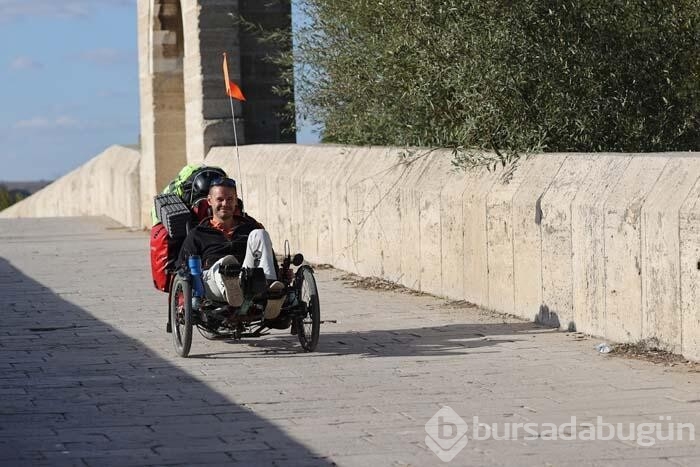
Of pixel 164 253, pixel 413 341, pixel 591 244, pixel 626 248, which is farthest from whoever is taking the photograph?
pixel 164 253

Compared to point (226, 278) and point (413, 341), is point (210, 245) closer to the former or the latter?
point (226, 278)

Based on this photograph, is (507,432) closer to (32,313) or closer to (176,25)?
(32,313)

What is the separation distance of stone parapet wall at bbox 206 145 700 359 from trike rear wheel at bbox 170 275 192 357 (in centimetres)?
255

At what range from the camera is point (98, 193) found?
2802 centimetres

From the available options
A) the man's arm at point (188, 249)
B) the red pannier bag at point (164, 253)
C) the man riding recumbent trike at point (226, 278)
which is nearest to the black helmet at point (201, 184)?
the man riding recumbent trike at point (226, 278)

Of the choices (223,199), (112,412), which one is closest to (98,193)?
(223,199)

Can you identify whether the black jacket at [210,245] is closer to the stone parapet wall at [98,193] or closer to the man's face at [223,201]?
the man's face at [223,201]

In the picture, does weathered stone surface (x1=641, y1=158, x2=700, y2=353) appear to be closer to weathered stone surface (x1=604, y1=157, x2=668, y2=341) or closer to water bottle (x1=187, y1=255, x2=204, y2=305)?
weathered stone surface (x1=604, y1=157, x2=668, y2=341)

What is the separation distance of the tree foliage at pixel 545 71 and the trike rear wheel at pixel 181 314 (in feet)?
10.0

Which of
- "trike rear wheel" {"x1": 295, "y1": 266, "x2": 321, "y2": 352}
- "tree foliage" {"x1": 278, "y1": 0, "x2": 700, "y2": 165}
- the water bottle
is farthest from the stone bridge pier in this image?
the water bottle

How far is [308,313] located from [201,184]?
151cm

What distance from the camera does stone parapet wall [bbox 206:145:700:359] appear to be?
859 cm

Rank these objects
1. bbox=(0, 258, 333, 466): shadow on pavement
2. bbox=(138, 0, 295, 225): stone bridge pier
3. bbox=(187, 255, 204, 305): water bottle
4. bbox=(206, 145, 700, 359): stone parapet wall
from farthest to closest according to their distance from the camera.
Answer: bbox=(138, 0, 295, 225): stone bridge pier
bbox=(187, 255, 204, 305): water bottle
bbox=(206, 145, 700, 359): stone parapet wall
bbox=(0, 258, 333, 466): shadow on pavement

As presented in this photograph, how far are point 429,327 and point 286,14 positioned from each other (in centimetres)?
997
